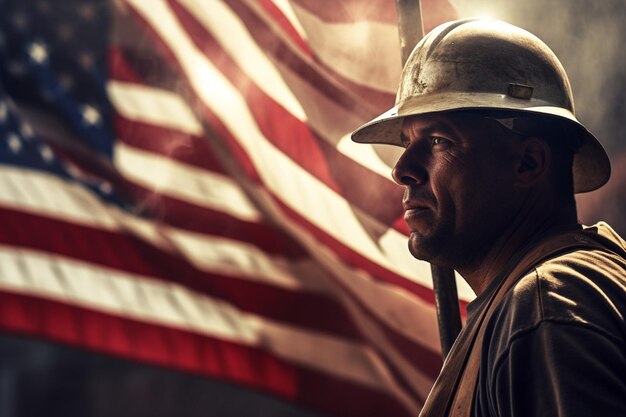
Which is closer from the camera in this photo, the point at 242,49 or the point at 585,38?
the point at 585,38

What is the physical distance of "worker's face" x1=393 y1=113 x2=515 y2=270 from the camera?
1835 millimetres

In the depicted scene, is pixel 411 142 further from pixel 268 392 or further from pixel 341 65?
pixel 268 392

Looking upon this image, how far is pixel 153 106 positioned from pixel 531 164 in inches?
126

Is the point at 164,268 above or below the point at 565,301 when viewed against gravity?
below

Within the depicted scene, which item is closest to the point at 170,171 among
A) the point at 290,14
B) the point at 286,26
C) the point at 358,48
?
the point at 286,26

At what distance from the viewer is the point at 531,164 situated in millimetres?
1828

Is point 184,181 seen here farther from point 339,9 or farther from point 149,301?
point 339,9

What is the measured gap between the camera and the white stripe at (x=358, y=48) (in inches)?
129

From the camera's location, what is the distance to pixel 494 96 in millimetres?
1814

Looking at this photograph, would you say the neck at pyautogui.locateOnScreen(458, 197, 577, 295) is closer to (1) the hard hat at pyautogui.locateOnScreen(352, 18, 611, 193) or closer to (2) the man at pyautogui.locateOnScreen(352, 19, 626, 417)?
(2) the man at pyautogui.locateOnScreen(352, 19, 626, 417)

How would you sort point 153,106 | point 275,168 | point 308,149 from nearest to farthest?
point 308,149, point 275,168, point 153,106

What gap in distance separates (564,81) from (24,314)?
3.20 metres

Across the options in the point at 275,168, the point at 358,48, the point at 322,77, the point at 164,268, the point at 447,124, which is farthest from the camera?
the point at 164,268

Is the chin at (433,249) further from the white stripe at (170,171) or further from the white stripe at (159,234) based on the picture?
the white stripe at (170,171)
